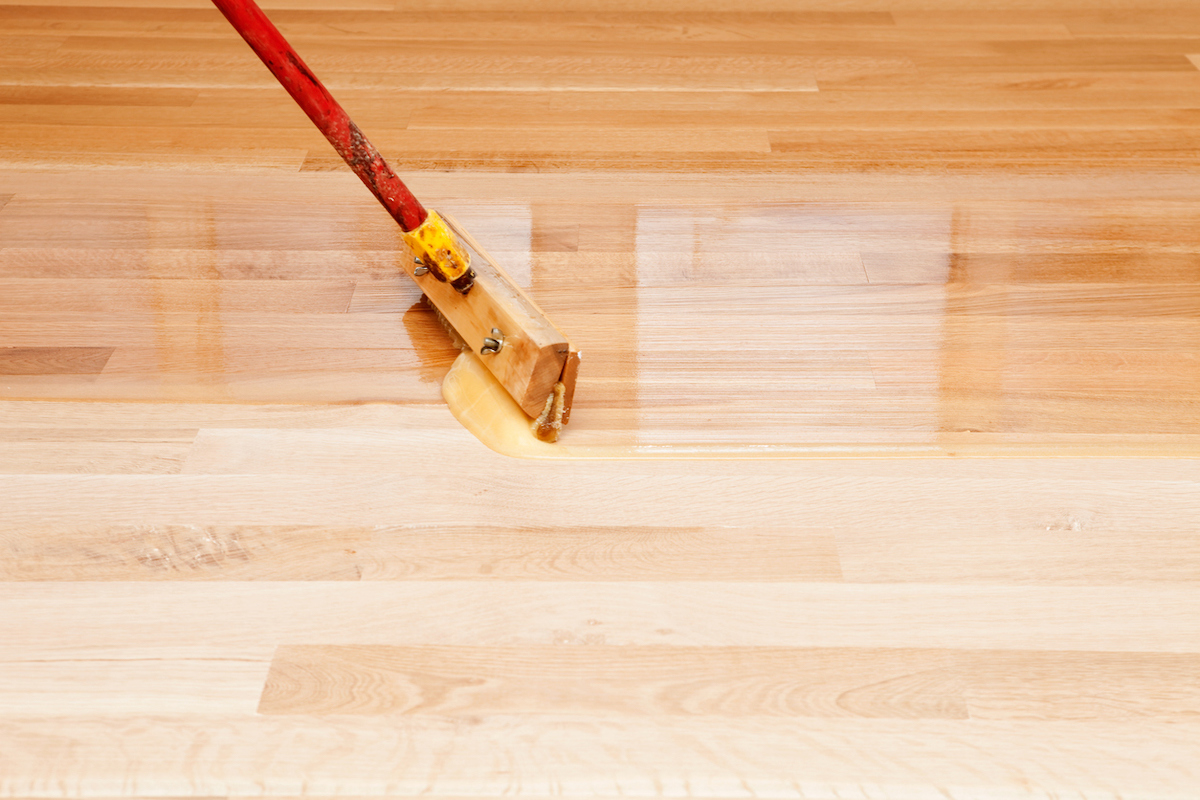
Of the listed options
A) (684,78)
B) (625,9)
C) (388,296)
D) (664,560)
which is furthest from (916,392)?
(625,9)

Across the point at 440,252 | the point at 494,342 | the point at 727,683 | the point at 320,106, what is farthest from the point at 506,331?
the point at 727,683

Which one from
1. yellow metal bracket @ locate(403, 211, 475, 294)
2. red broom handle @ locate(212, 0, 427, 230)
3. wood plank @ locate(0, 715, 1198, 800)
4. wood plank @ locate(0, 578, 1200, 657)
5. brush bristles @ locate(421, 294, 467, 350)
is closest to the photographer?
wood plank @ locate(0, 715, 1198, 800)

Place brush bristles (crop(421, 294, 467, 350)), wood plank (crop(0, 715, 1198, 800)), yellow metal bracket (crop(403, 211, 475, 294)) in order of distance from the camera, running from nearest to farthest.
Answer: wood plank (crop(0, 715, 1198, 800)) → yellow metal bracket (crop(403, 211, 475, 294)) → brush bristles (crop(421, 294, 467, 350))

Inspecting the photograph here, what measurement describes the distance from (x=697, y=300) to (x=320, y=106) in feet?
1.82

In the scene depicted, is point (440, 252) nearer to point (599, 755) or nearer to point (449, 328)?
point (449, 328)

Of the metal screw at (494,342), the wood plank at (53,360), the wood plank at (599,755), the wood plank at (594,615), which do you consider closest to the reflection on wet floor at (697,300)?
the wood plank at (53,360)

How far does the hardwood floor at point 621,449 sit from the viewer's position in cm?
88

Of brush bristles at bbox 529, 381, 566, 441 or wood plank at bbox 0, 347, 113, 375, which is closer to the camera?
brush bristles at bbox 529, 381, 566, 441

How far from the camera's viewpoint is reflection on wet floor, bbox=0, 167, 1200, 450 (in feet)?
4.15

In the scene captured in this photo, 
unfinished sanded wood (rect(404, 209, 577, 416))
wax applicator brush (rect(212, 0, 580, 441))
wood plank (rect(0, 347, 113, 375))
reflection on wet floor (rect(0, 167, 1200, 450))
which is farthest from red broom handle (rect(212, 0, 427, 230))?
wood plank (rect(0, 347, 113, 375))

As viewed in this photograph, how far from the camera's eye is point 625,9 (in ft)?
8.11

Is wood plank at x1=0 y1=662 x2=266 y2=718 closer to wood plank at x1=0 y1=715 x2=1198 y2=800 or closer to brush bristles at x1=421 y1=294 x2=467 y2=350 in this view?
wood plank at x1=0 y1=715 x2=1198 y2=800

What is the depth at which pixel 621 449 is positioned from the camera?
1194 millimetres

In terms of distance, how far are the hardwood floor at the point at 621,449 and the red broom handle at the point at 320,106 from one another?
0.21m
